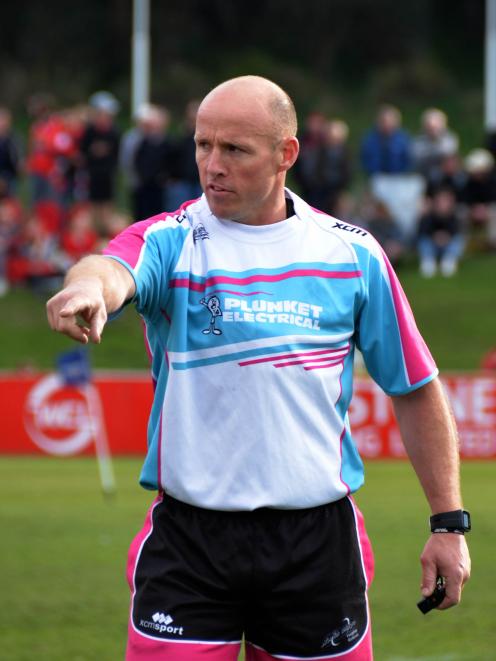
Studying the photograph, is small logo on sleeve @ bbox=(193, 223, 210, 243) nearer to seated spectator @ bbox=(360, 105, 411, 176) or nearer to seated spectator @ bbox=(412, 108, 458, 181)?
seated spectator @ bbox=(360, 105, 411, 176)

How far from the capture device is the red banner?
17000mm

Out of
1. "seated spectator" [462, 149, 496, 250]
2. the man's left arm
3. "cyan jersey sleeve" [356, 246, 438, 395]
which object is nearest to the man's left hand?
the man's left arm

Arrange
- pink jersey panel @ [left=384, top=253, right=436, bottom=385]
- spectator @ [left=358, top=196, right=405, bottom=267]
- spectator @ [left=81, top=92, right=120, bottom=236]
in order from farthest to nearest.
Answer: spectator @ [left=358, top=196, right=405, bottom=267], spectator @ [left=81, top=92, right=120, bottom=236], pink jersey panel @ [left=384, top=253, right=436, bottom=385]

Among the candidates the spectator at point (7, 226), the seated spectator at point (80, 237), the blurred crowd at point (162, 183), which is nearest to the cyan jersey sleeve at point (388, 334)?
the blurred crowd at point (162, 183)

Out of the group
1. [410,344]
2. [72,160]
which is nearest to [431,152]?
[72,160]

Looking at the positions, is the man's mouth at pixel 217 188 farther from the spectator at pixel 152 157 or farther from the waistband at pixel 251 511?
the spectator at pixel 152 157

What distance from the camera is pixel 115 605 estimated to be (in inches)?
354

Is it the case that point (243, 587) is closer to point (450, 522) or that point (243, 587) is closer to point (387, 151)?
point (450, 522)

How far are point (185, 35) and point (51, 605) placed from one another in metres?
40.1

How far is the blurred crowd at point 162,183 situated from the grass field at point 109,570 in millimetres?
8237

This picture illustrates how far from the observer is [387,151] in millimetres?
23781

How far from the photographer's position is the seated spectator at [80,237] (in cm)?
2284

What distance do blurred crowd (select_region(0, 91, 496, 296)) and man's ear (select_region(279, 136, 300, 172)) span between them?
704 inches

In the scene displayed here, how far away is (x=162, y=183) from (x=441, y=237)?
5045 millimetres
